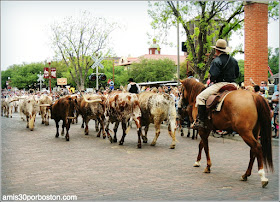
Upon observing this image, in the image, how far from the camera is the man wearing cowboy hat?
6879mm

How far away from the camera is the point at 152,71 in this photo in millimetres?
76500

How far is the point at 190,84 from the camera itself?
838 cm

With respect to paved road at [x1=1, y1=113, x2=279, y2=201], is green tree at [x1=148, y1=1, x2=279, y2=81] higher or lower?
higher

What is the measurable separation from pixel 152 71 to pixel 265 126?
232 feet

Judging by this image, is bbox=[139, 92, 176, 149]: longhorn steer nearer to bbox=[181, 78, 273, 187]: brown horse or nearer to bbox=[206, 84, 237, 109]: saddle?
bbox=[206, 84, 237, 109]: saddle

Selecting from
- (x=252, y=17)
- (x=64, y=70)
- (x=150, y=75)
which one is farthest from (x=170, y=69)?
(x=252, y=17)

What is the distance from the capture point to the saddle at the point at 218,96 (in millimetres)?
6703

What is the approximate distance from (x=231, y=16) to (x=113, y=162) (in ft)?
55.1

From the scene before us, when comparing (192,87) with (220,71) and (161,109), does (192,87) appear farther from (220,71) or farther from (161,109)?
(161,109)

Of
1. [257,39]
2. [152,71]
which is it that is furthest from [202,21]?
[152,71]

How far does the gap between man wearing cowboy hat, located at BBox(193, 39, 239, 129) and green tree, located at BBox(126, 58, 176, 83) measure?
6786 centimetres

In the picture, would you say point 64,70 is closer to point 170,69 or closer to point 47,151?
point 170,69

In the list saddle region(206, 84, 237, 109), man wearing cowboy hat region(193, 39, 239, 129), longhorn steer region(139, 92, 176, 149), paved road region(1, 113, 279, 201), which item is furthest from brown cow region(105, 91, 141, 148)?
saddle region(206, 84, 237, 109)

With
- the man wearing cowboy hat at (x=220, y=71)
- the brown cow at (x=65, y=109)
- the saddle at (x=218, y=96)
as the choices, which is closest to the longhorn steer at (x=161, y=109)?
the man wearing cowboy hat at (x=220, y=71)
